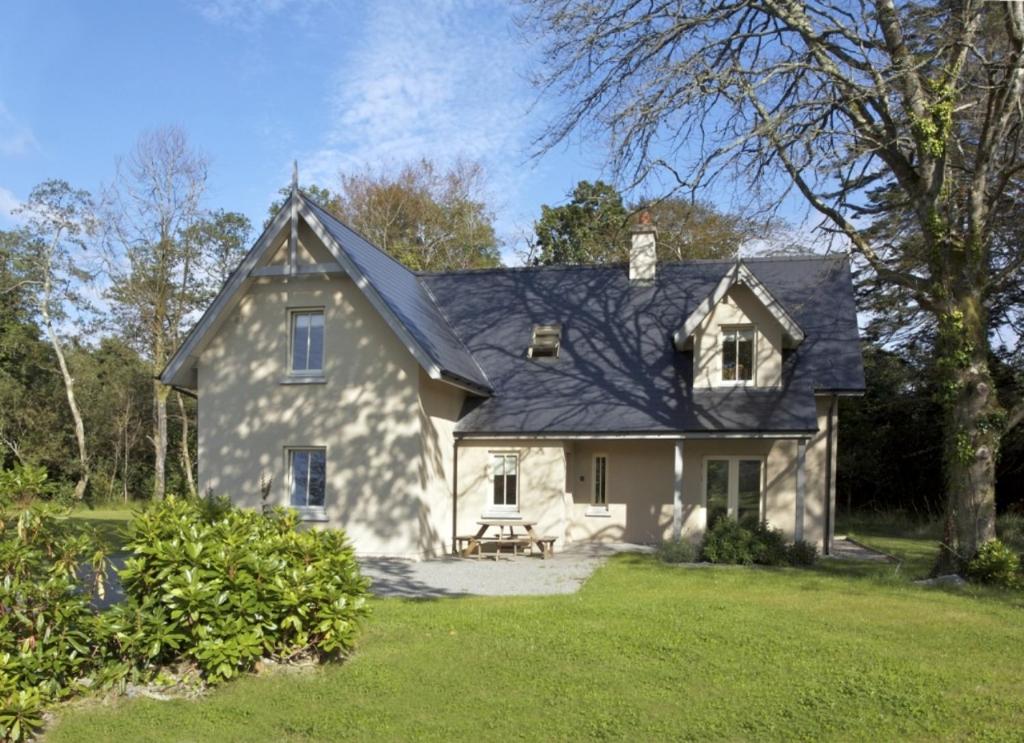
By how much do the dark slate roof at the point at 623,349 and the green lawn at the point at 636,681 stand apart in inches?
Answer: 284

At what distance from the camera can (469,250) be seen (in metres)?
40.9

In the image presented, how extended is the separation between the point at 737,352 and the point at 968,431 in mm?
6189

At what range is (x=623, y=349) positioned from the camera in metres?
20.3

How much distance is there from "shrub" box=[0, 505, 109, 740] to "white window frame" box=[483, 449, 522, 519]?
11.6 metres

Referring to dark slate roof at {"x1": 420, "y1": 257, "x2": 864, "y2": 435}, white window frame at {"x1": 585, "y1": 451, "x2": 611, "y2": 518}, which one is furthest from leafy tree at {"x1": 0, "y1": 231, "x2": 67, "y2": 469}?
white window frame at {"x1": 585, "y1": 451, "x2": 611, "y2": 518}

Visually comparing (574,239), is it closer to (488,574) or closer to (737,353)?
(737,353)

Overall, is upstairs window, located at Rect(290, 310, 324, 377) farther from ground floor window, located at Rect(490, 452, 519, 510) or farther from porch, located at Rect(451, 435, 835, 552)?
ground floor window, located at Rect(490, 452, 519, 510)

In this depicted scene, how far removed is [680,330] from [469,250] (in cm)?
2347

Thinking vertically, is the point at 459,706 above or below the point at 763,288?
below

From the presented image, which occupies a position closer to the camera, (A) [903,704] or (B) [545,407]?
(A) [903,704]

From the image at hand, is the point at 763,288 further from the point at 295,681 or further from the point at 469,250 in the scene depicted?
the point at 469,250

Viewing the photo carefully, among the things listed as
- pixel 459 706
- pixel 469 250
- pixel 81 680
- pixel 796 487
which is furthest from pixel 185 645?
pixel 469 250

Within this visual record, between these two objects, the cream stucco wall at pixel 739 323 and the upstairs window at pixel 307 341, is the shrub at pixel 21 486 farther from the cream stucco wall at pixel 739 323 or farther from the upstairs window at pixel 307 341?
the cream stucco wall at pixel 739 323

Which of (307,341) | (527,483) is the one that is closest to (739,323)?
(527,483)
